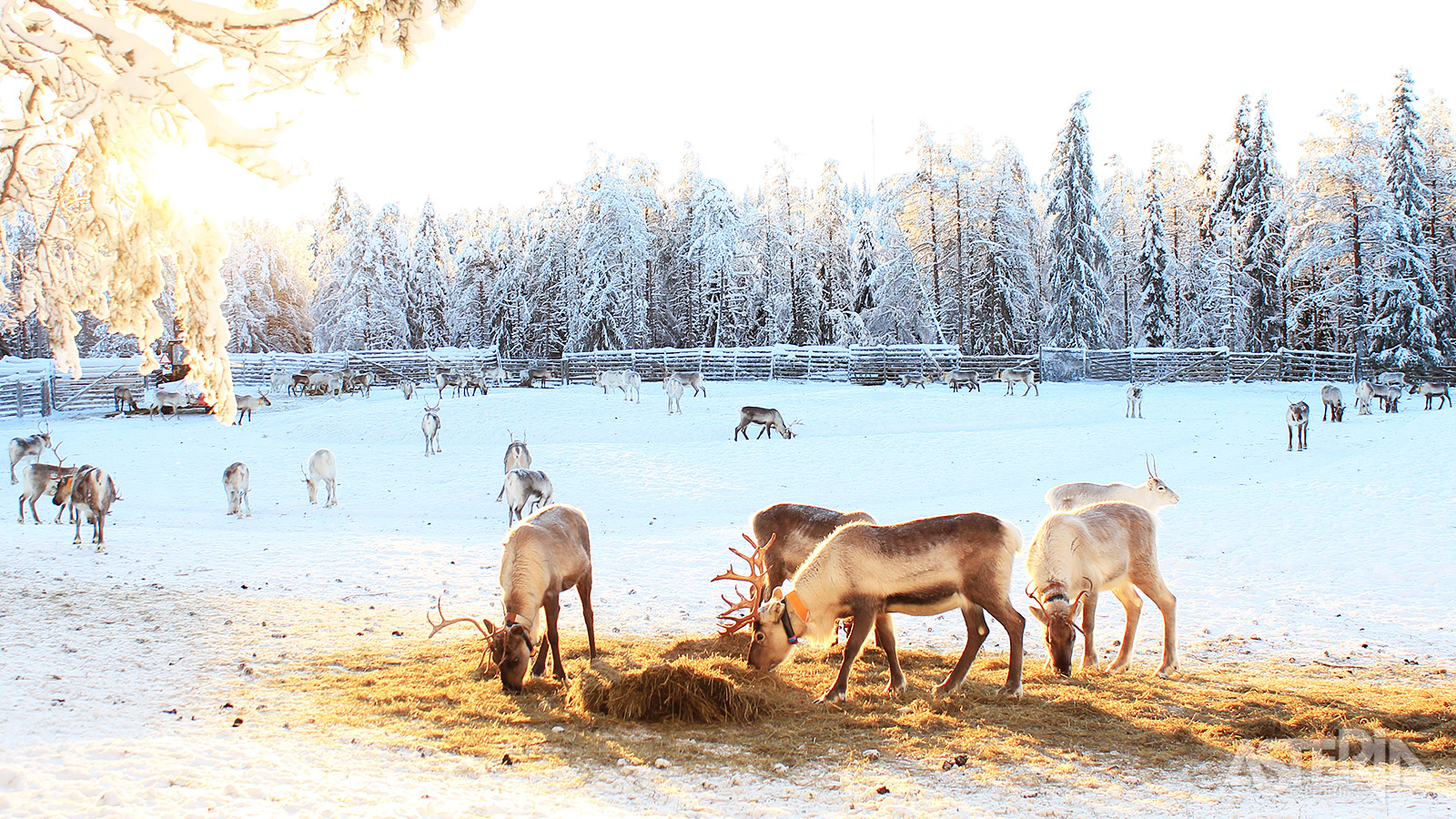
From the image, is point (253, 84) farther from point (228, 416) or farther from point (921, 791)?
point (921, 791)

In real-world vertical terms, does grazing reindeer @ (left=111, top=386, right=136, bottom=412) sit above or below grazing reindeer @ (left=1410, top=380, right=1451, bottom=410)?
above

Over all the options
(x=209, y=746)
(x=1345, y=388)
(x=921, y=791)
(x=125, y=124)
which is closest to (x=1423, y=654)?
(x=921, y=791)

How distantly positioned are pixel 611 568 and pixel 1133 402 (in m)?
24.2

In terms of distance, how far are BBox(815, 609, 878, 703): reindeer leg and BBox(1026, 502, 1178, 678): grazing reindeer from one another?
138 centimetres

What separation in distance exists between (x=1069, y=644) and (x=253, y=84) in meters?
Result: 7.49

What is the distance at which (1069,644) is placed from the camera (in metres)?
7.38

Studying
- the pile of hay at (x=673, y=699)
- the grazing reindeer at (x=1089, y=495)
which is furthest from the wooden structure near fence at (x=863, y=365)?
the pile of hay at (x=673, y=699)

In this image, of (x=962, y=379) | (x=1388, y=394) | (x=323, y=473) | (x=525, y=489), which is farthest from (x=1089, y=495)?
(x=962, y=379)

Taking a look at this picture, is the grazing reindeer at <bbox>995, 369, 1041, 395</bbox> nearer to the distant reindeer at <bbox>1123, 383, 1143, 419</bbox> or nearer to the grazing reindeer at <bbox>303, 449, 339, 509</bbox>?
the distant reindeer at <bbox>1123, 383, 1143, 419</bbox>

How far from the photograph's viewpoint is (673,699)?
258 inches

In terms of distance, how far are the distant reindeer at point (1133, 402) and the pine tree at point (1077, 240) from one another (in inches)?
620

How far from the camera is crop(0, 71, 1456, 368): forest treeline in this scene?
131 ft

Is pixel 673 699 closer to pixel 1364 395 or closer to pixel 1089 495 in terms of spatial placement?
pixel 1089 495

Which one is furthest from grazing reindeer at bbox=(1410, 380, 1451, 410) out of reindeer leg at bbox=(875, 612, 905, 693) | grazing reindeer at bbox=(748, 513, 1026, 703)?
reindeer leg at bbox=(875, 612, 905, 693)
